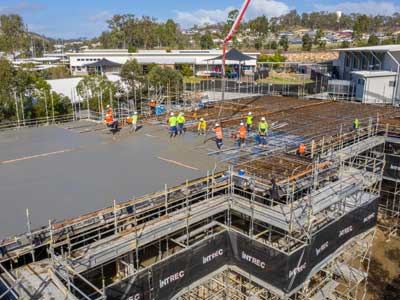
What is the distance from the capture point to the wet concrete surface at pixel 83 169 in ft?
39.4

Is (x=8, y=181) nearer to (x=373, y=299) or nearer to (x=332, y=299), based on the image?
(x=332, y=299)

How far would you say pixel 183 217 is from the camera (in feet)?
39.9

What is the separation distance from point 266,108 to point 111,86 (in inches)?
518

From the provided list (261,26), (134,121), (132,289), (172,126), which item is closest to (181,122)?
(172,126)

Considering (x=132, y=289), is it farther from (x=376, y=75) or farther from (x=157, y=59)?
(x=157, y=59)

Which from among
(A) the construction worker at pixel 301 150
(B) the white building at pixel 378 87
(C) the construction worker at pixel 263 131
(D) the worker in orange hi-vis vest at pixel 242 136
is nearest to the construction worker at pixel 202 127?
(D) the worker in orange hi-vis vest at pixel 242 136

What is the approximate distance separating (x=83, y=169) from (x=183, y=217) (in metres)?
5.40

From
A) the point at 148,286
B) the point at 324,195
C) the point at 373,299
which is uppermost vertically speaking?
the point at 324,195

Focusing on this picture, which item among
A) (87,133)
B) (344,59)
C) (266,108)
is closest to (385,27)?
(344,59)

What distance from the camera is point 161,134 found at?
70.1 ft

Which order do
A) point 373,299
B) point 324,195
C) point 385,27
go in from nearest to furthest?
1. point 324,195
2. point 373,299
3. point 385,27

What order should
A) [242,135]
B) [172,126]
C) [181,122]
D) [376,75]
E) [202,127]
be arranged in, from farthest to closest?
[376,75] → [202,127] → [181,122] → [172,126] → [242,135]

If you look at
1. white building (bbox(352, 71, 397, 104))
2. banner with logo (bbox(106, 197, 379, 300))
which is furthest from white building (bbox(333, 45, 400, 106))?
banner with logo (bbox(106, 197, 379, 300))

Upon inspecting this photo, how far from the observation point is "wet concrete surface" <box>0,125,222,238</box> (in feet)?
39.4
